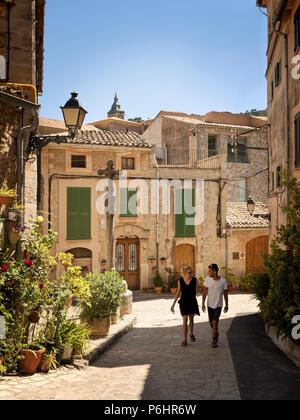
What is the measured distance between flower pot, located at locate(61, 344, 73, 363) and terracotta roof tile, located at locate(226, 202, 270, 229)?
15.5 meters

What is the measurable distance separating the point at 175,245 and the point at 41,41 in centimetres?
1184

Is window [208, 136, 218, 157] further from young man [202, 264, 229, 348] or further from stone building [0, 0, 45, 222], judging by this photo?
young man [202, 264, 229, 348]

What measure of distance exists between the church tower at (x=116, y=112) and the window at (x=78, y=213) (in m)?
30.8

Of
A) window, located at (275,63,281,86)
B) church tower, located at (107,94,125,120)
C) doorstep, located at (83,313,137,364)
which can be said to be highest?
church tower, located at (107,94,125,120)

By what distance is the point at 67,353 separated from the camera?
22.8 ft

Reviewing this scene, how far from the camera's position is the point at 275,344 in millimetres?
8117

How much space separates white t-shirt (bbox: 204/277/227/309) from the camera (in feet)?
26.3

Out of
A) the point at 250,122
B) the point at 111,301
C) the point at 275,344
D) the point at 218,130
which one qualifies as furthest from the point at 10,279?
the point at 250,122

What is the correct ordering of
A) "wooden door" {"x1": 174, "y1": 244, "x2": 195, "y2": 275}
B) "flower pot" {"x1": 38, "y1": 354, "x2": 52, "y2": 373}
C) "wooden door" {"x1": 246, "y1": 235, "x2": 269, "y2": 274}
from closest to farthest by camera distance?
"flower pot" {"x1": 38, "y1": 354, "x2": 52, "y2": 373}
"wooden door" {"x1": 174, "y1": 244, "x2": 195, "y2": 275}
"wooden door" {"x1": 246, "y1": 235, "x2": 269, "y2": 274}

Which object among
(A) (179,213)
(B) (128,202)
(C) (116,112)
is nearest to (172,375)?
(B) (128,202)

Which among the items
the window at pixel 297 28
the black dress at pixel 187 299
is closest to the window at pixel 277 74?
the window at pixel 297 28

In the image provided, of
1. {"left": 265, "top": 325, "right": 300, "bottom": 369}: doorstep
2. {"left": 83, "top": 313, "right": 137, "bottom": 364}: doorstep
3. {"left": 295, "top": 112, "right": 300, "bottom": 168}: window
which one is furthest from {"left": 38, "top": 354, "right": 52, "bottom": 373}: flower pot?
{"left": 295, "top": 112, "right": 300, "bottom": 168}: window

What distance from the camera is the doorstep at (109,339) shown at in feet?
24.8
